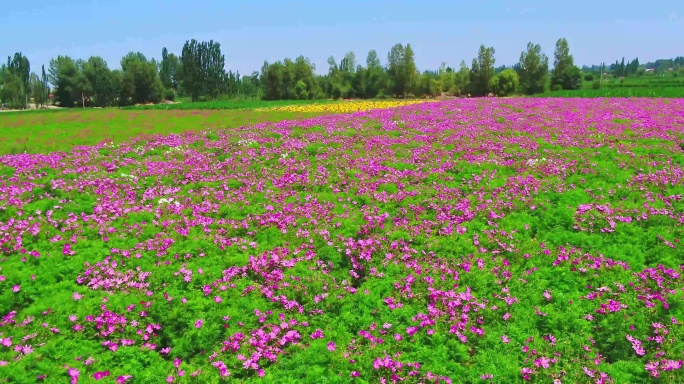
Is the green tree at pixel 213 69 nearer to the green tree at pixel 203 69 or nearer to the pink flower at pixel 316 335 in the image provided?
the green tree at pixel 203 69

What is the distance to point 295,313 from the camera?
6.92 metres

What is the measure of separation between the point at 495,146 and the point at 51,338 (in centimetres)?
1592

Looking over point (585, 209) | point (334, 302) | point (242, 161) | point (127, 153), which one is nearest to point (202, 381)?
point (334, 302)

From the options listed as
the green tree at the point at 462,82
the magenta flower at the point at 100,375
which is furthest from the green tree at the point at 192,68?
the magenta flower at the point at 100,375

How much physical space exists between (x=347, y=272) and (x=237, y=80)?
440ft

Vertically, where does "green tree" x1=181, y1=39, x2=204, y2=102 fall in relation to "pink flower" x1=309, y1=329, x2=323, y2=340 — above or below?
above

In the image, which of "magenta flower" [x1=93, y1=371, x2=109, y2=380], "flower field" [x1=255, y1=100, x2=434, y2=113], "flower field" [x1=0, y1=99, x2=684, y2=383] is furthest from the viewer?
"flower field" [x1=255, y1=100, x2=434, y2=113]

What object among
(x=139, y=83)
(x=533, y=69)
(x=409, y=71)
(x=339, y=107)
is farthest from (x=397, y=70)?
(x=139, y=83)

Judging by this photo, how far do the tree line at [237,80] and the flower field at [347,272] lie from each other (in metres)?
88.7

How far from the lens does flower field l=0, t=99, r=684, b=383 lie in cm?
583

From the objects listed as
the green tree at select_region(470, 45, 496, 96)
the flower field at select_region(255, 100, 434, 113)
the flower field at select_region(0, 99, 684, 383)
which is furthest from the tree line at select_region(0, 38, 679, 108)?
the flower field at select_region(0, 99, 684, 383)

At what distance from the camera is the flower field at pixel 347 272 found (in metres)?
5.83

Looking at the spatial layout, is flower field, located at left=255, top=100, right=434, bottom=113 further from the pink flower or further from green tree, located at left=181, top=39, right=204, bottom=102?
green tree, located at left=181, top=39, right=204, bottom=102

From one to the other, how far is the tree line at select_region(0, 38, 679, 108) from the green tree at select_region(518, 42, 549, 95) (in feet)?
1.49
